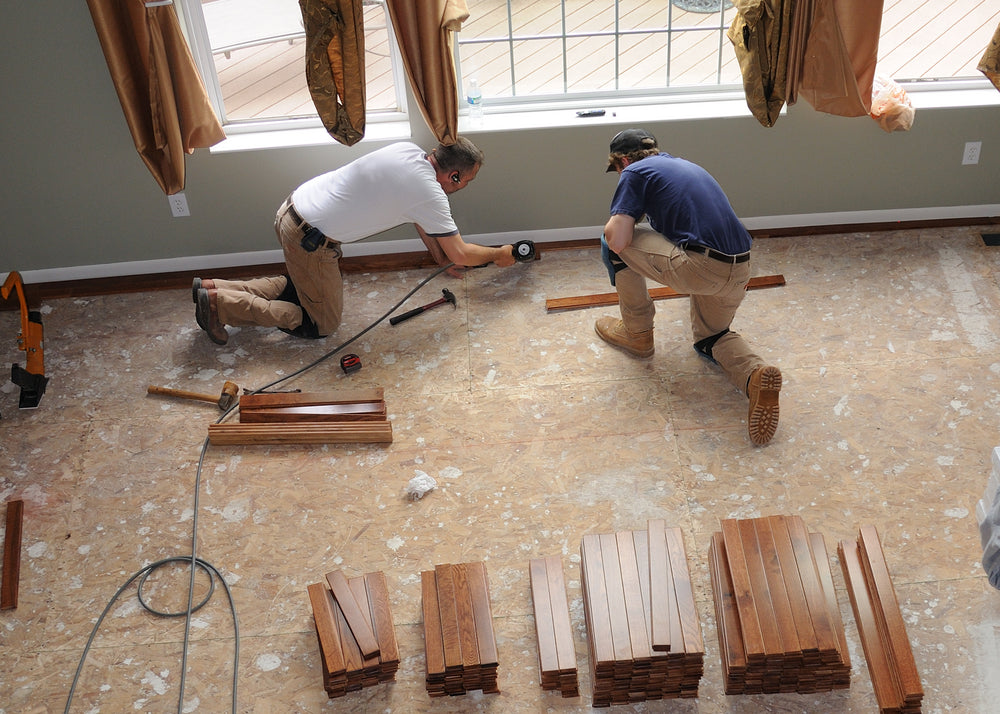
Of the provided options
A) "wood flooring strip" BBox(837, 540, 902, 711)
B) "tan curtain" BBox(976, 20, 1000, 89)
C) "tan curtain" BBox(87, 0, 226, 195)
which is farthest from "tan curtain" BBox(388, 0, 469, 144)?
"wood flooring strip" BBox(837, 540, 902, 711)

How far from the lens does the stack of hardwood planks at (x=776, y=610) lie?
9.27ft

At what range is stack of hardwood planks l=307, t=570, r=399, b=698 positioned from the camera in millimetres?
2934

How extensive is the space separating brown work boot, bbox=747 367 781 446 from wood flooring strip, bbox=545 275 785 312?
915 millimetres

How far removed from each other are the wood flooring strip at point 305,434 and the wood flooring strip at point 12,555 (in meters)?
0.77

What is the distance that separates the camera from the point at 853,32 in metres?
4.16

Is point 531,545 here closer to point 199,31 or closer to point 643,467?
point 643,467

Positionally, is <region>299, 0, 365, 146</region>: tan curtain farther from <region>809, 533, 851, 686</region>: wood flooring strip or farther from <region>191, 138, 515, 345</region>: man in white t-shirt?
<region>809, 533, 851, 686</region>: wood flooring strip

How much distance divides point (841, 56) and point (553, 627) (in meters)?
2.88

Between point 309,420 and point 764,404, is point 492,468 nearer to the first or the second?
point 309,420

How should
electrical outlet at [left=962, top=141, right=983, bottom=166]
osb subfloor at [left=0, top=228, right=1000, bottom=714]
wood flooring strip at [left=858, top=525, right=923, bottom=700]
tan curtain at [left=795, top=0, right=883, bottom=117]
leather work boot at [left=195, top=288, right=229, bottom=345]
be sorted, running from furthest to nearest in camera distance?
electrical outlet at [left=962, top=141, right=983, bottom=166], leather work boot at [left=195, top=288, right=229, bottom=345], tan curtain at [left=795, top=0, right=883, bottom=117], osb subfloor at [left=0, top=228, right=1000, bottom=714], wood flooring strip at [left=858, top=525, right=923, bottom=700]

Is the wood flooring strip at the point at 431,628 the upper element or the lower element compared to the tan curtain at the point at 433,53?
lower

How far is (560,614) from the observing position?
3.08m

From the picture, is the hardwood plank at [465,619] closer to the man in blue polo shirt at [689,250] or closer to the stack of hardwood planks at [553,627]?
the stack of hardwood planks at [553,627]

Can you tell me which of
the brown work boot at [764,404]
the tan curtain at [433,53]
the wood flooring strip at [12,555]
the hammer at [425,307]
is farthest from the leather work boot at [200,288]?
the brown work boot at [764,404]
